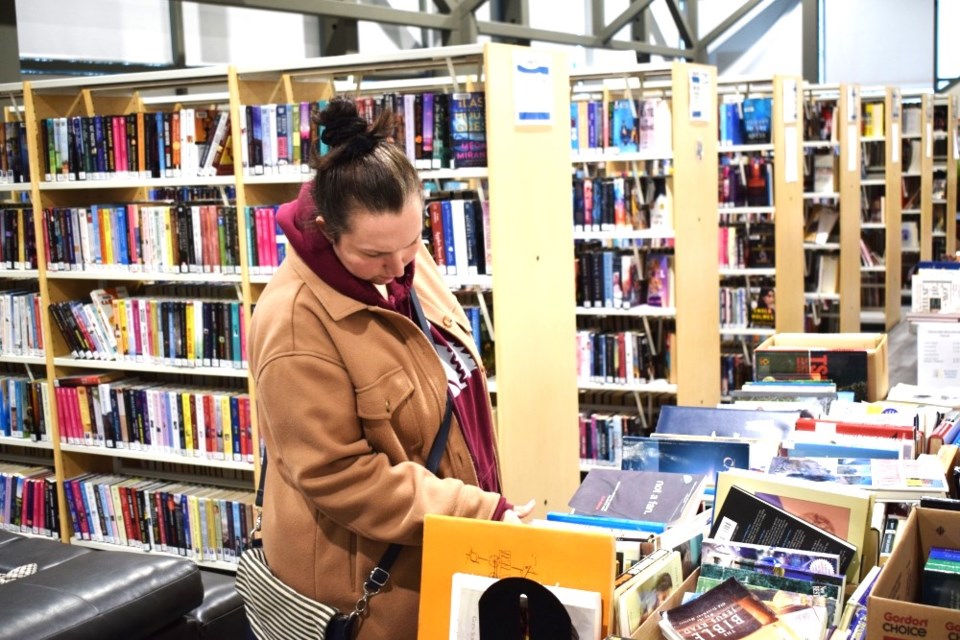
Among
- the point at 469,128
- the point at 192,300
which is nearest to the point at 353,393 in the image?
→ the point at 469,128

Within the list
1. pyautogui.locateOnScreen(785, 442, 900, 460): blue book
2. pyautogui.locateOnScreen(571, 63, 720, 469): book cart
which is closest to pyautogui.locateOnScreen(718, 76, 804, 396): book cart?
pyautogui.locateOnScreen(571, 63, 720, 469): book cart

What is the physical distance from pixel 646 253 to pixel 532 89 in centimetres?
180

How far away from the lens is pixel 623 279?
5.33m

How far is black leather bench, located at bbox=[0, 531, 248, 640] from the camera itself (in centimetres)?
237

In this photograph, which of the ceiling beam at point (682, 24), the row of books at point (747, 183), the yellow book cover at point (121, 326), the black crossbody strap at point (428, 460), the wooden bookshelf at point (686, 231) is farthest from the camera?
the ceiling beam at point (682, 24)

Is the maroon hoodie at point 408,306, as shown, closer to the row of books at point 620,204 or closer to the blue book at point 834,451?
the blue book at point 834,451

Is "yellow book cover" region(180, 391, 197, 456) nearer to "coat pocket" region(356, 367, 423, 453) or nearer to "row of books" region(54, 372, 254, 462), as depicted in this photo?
A: "row of books" region(54, 372, 254, 462)

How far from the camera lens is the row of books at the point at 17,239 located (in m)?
4.84

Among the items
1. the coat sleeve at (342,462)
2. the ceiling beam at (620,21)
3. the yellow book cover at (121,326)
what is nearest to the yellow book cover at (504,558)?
the coat sleeve at (342,462)

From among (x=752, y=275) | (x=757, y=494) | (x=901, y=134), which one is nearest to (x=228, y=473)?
(x=757, y=494)

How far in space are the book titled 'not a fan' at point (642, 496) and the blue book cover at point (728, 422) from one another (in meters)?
0.36

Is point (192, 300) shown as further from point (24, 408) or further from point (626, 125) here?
point (626, 125)

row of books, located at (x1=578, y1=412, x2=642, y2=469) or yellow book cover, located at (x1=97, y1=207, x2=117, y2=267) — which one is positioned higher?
yellow book cover, located at (x1=97, y1=207, x2=117, y2=267)

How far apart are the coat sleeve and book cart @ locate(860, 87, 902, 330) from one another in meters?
8.72
